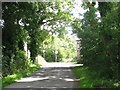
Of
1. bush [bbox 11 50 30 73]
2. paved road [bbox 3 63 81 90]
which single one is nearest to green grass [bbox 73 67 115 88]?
paved road [bbox 3 63 81 90]

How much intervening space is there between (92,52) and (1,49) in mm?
7484

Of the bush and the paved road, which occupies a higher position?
the bush

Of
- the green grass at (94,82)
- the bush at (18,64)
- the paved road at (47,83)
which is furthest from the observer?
the bush at (18,64)

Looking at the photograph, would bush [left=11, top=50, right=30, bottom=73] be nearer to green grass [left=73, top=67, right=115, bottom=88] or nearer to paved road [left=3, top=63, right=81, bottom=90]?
paved road [left=3, top=63, right=81, bottom=90]

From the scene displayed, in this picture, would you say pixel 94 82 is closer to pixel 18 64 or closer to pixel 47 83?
pixel 47 83

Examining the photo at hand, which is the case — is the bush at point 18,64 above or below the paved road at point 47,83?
above

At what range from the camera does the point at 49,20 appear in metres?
48.2

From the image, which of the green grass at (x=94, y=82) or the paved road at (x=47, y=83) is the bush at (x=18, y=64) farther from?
the green grass at (x=94, y=82)

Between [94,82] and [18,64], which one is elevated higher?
[18,64]

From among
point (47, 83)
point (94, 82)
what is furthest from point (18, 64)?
point (94, 82)

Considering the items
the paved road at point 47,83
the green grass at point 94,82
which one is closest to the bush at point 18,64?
the paved road at point 47,83

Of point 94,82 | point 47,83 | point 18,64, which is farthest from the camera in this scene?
point 18,64

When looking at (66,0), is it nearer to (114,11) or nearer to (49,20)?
(49,20)

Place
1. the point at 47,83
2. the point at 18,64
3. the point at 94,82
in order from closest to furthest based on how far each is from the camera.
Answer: the point at 94,82 < the point at 47,83 < the point at 18,64
